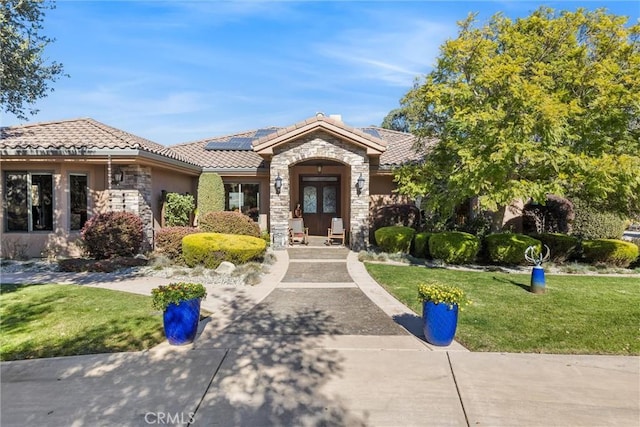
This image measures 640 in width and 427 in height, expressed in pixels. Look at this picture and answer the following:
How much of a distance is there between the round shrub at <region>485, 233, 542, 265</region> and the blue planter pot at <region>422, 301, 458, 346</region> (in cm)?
760

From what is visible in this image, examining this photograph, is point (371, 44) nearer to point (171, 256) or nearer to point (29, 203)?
point (171, 256)

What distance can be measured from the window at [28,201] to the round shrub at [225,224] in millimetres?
5010

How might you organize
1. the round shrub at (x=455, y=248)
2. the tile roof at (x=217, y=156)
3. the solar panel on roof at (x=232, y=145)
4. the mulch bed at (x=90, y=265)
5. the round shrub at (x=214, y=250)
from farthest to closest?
the solar panel on roof at (x=232, y=145) < the tile roof at (x=217, y=156) < the round shrub at (x=455, y=248) < the round shrub at (x=214, y=250) < the mulch bed at (x=90, y=265)

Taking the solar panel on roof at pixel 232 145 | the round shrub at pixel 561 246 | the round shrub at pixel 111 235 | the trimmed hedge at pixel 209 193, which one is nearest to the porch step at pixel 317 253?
the trimmed hedge at pixel 209 193

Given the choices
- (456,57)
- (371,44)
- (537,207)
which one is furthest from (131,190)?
(537,207)

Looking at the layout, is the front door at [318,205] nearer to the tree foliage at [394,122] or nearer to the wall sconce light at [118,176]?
the wall sconce light at [118,176]

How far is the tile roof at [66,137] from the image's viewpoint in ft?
36.6

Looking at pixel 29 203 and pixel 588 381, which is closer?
pixel 588 381

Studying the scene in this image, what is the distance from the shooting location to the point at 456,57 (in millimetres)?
10656

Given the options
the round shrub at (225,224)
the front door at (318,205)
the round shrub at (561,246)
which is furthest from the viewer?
the front door at (318,205)

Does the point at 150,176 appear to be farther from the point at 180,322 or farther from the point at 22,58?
the point at 180,322

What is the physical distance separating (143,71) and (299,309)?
11296 millimetres

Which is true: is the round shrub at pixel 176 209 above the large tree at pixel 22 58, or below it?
below

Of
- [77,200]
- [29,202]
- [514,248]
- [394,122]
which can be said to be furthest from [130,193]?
[394,122]
